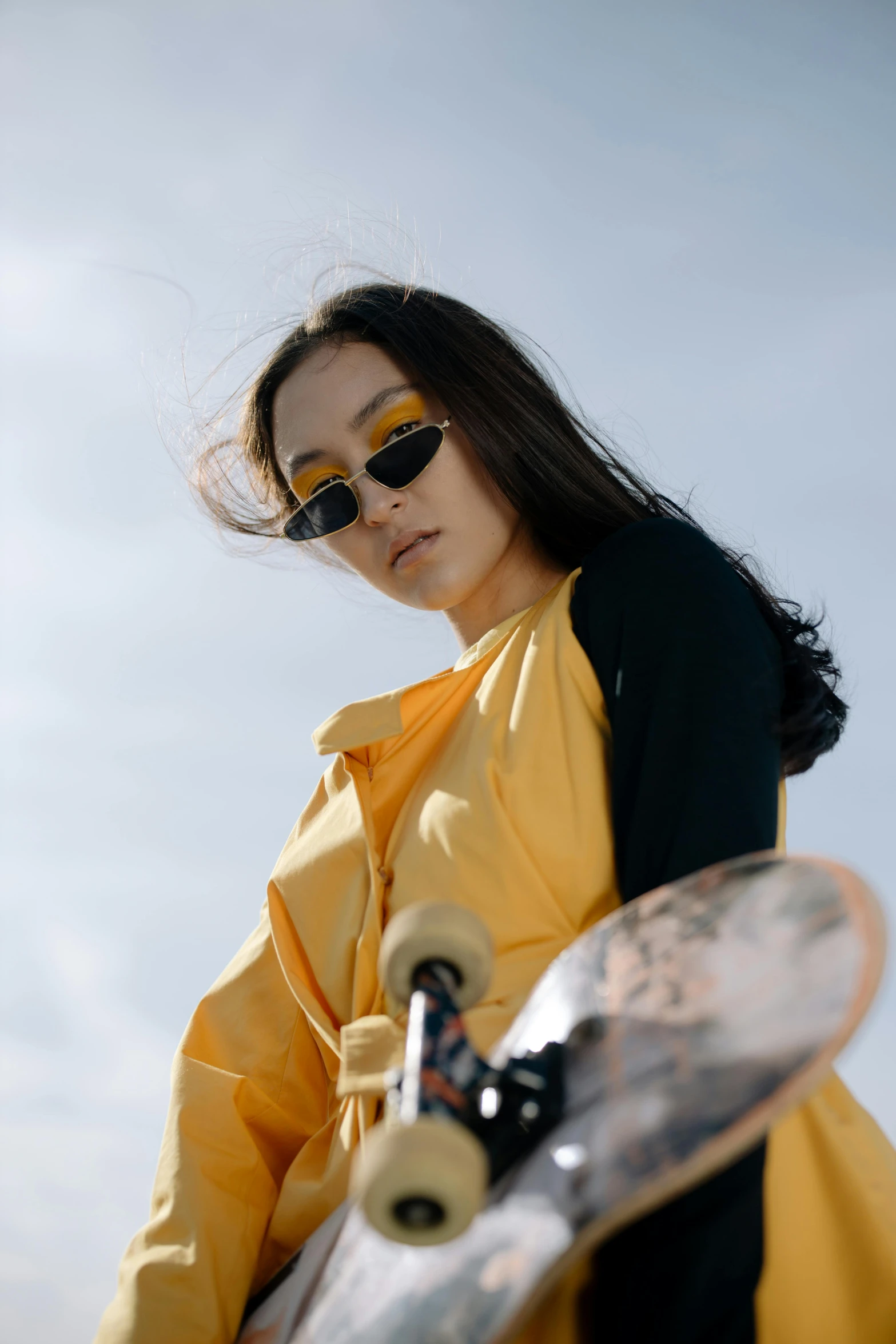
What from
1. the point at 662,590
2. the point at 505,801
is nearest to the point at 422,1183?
the point at 505,801

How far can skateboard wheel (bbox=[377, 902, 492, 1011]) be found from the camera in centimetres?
117

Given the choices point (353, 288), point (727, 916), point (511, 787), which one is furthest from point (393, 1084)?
point (353, 288)

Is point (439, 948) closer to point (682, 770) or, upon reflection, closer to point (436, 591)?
point (682, 770)

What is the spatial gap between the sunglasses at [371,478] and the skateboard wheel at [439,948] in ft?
4.97

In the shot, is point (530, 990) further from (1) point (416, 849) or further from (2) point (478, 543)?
(2) point (478, 543)

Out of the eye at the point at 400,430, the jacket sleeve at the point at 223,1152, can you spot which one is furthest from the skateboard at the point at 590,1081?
the eye at the point at 400,430

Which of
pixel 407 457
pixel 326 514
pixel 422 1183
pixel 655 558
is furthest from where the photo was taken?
pixel 326 514

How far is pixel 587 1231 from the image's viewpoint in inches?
42.2

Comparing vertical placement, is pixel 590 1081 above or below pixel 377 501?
below

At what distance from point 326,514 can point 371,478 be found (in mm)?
169

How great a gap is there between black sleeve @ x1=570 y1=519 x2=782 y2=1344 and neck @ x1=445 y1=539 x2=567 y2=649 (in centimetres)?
39

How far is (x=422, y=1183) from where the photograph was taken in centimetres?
92

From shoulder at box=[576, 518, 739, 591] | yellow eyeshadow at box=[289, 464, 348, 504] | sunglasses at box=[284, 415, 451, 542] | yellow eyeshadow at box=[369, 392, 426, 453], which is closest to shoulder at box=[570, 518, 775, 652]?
shoulder at box=[576, 518, 739, 591]

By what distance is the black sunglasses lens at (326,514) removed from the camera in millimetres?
2607
